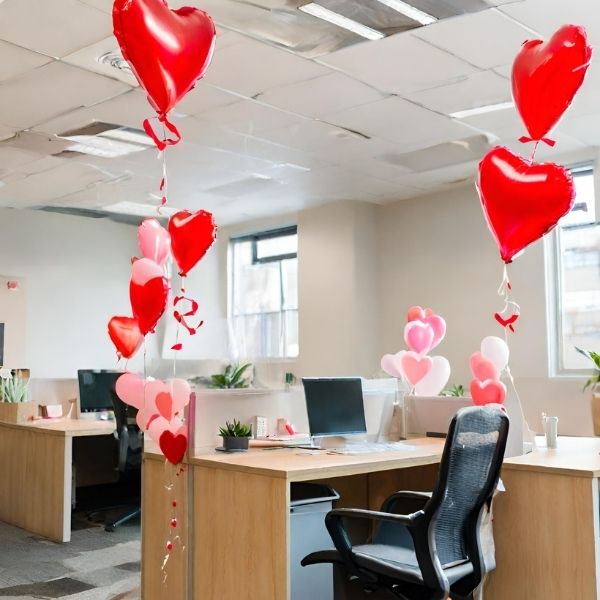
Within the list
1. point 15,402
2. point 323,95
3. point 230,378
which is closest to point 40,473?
point 15,402

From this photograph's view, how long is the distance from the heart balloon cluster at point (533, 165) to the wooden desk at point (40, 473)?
3374 mm

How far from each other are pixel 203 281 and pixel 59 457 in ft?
16.3

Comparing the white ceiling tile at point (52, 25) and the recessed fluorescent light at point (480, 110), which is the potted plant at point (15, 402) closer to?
the white ceiling tile at point (52, 25)

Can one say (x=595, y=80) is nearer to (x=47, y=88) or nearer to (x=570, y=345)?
(x=570, y=345)

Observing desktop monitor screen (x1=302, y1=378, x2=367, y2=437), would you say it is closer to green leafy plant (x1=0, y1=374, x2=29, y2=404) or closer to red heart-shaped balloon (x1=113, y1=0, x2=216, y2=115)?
red heart-shaped balloon (x1=113, y1=0, x2=216, y2=115)

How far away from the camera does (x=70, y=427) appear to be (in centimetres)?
527

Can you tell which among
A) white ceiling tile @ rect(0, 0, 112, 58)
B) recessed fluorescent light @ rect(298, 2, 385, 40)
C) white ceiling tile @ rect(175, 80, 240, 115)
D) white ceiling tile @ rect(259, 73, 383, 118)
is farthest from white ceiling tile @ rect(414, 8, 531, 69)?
white ceiling tile @ rect(0, 0, 112, 58)

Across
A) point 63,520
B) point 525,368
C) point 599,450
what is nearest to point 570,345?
point 525,368

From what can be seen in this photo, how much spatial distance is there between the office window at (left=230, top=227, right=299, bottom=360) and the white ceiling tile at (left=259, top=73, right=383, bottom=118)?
3.89 meters

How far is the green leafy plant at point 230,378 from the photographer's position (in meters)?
7.66

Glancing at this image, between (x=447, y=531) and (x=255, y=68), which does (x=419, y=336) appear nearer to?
(x=255, y=68)

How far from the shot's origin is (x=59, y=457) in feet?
16.9

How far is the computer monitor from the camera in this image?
6.07 m

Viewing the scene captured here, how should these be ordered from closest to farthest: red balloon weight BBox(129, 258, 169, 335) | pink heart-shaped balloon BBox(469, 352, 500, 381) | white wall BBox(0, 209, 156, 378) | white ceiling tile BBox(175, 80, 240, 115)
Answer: red balloon weight BBox(129, 258, 169, 335) → pink heart-shaped balloon BBox(469, 352, 500, 381) → white ceiling tile BBox(175, 80, 240, 115) → white wall BBox(0, 209, 156, 378)
